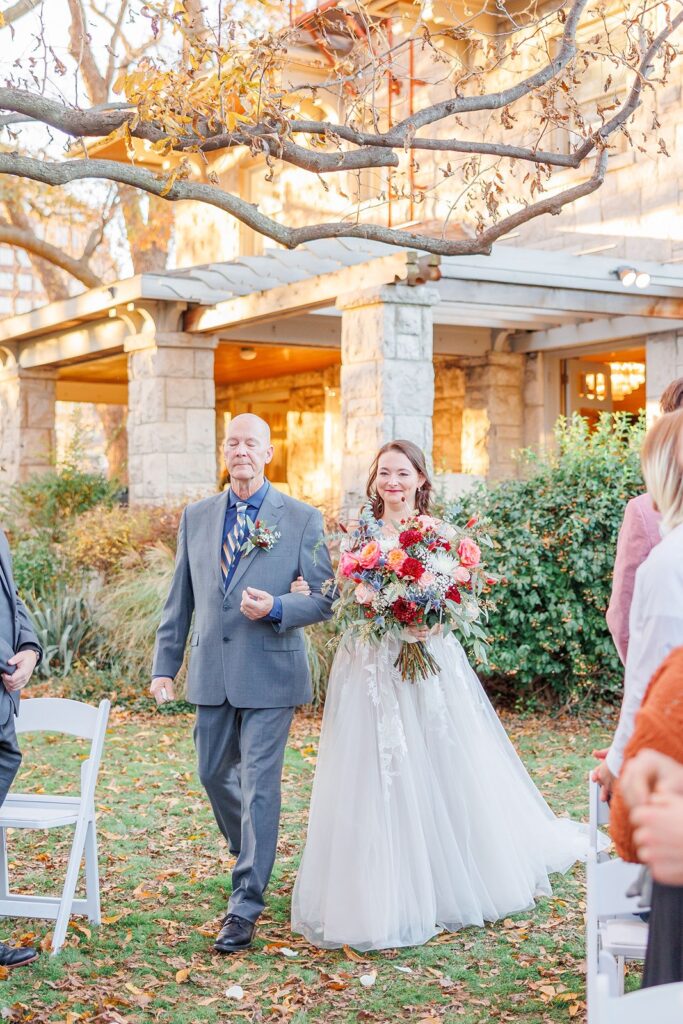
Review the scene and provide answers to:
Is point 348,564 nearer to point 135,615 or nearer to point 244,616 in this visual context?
point 244,616

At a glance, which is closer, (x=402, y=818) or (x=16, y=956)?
(x=16, y=956)

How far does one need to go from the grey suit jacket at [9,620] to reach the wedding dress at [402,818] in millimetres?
1362

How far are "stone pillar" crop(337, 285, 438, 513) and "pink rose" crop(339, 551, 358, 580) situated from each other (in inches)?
197

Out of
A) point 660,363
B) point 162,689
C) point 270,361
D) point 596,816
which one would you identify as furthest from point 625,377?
point 596,816

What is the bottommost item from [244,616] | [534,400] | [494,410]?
[244,616]

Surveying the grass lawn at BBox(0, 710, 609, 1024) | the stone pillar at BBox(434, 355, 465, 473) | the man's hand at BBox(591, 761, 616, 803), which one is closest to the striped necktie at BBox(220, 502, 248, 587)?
the grass lawn at BBox(0, 710, 609, 1024)

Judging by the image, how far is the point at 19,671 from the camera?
4750 mm

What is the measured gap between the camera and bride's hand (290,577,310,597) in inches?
202

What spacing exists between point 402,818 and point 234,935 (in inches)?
33.3

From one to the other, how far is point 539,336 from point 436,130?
291 centimetres

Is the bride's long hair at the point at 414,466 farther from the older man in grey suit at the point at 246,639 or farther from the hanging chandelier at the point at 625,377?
the hanging chandelier at the point at 625,377

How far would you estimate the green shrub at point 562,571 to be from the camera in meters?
9.27

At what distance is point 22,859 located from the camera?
6316 millimetres

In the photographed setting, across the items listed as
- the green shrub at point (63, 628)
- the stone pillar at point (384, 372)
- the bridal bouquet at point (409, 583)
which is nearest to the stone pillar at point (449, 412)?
the stone pillar at point (384, 372)
